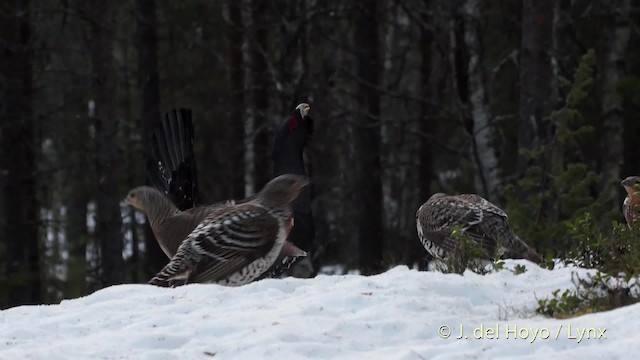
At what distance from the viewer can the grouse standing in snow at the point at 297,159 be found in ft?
39.9

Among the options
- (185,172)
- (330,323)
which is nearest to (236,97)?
(185,172)

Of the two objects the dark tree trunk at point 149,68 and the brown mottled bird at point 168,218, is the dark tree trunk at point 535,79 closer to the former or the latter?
the dark tree trunk at point 149,68

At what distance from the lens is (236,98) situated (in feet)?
83.2

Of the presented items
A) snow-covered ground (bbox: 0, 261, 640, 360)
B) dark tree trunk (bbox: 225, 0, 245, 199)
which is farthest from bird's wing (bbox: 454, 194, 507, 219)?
dark tree trunk (bbox: 225, 0, 245, 199)

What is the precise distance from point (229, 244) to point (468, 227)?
2.51 metres

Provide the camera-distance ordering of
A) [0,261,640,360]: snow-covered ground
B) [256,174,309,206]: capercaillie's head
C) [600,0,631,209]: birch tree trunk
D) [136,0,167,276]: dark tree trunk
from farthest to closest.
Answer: [136,0,167,276]: dark tree trunk, [600,0,631,209]: birch tree trunk, [256,174,309,206]: capercaillie's head, [0,261,640,360]: snow-covered ground

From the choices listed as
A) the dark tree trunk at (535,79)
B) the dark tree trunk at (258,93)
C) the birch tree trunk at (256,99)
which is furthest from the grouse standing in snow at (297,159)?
the dark tree trunk at (258,93)

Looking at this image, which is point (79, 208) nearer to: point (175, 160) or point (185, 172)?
point (175, 160)

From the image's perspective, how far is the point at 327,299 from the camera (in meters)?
8.51

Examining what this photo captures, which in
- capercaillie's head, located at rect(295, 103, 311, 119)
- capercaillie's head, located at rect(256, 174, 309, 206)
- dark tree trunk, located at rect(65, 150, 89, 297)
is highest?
capercaillie's head, located at rect(295, 103, 311, 119)

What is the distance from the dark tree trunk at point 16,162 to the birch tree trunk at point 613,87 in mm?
10763

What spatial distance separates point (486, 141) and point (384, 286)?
1195cm

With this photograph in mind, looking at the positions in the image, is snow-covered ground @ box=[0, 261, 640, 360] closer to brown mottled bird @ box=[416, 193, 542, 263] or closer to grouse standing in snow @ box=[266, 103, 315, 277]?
brown mottled bird @ box=[416, 193, 542, 263]

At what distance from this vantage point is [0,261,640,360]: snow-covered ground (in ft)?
23.4
